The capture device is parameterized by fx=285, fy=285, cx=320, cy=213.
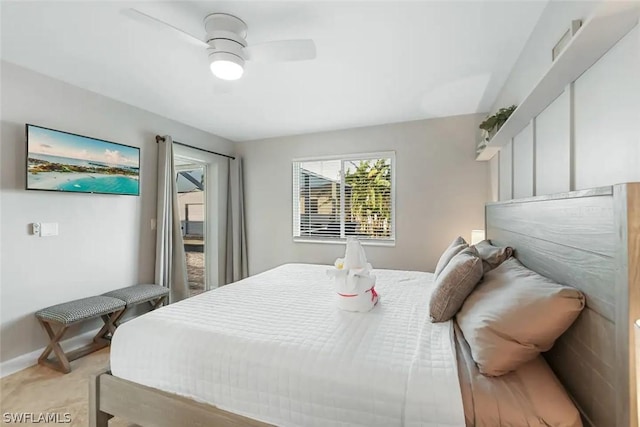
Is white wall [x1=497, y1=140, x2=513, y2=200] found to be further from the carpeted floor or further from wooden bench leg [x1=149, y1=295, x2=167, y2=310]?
wooden bench leg [x1=149, y1=295, x2=167, y2=310]

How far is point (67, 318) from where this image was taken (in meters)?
2.23

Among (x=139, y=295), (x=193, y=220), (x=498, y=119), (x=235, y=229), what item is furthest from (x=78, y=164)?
(x=498, y=119)

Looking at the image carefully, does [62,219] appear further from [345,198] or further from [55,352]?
[345,198]

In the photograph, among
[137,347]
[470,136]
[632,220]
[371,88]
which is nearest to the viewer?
[632,220]

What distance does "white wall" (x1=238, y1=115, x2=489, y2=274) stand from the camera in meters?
3.48

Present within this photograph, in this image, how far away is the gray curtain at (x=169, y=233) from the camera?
10.9 feet

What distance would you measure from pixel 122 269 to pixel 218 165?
1950 millimetres

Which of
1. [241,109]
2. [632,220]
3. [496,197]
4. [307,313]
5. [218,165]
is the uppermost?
[241,109]

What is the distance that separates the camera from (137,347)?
4.78ft

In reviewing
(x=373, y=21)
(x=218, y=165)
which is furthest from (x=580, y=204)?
(x=218, y=165)

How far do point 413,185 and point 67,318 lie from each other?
3.71 metres

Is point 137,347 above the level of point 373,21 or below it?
below

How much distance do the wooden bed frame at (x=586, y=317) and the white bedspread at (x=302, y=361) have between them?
9 centimetres

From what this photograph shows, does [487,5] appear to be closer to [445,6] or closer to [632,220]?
[445,6]
